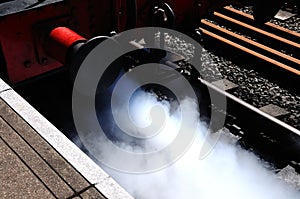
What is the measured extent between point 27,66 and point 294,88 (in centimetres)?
310

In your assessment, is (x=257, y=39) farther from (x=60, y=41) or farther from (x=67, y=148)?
(x=67, y=148)

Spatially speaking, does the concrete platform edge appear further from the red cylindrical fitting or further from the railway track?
the railway track

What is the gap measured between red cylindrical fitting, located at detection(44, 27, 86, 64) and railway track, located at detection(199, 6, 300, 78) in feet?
8.86

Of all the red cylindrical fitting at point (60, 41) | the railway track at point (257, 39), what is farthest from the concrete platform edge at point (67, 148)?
the railway track at point (257, 39)

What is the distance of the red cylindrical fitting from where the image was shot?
135 inches

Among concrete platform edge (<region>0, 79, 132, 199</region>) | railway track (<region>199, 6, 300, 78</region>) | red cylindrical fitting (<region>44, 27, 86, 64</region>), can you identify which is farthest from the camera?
railway track (<region>199, 6, 300, 78</region>)

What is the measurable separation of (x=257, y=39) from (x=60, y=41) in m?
3.31

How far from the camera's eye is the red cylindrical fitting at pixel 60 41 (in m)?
3.42

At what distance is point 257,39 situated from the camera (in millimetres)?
5793

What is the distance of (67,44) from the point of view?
11.2 feet

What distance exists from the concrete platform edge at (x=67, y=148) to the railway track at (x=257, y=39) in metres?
2.84

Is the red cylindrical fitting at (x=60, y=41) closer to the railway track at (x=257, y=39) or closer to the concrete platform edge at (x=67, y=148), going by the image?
the concrete platform edge at (x=67, y=148)

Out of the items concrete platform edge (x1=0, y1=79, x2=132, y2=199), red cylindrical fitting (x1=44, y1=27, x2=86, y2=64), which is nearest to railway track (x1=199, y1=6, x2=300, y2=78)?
red cylindrical fitting (x1=44, y1=27, x2=86, y2=64)

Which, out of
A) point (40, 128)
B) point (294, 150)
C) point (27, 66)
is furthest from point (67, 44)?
point (294, 150)
